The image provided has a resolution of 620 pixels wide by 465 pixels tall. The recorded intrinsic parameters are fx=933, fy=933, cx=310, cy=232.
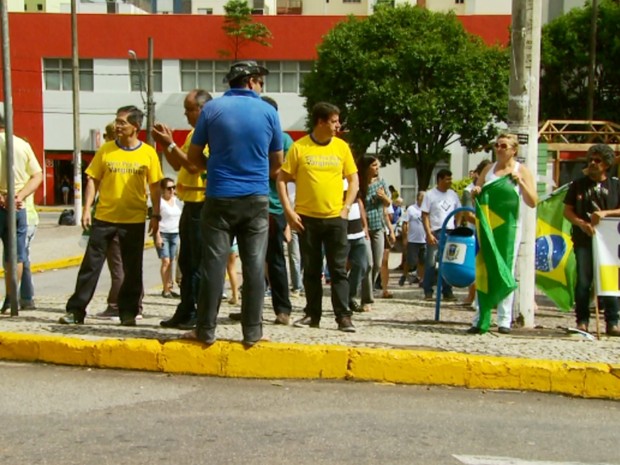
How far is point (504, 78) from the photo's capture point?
4150 cm

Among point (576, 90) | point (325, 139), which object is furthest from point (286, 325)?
point (576, 90)

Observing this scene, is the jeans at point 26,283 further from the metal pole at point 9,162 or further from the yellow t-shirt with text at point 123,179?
the yellow t-shirt with text at point 123,179

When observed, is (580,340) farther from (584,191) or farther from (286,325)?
(286,325)

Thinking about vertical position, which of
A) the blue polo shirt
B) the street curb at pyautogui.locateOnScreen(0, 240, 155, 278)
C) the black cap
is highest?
the black cap

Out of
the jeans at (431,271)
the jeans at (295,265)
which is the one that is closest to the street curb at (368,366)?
the jeans at (295,265)

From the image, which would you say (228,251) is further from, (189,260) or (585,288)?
(585,288)

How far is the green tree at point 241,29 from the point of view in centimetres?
4859

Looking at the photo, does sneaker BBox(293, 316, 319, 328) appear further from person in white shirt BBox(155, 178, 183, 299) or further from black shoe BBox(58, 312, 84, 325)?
person in white shirt BBox(155, 178, 183, 299)

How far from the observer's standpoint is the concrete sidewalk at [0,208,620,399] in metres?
6.22

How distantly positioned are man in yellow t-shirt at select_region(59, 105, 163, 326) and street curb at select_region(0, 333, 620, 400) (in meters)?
1.18

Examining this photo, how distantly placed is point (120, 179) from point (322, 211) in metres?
1.66

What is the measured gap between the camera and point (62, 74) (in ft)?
164

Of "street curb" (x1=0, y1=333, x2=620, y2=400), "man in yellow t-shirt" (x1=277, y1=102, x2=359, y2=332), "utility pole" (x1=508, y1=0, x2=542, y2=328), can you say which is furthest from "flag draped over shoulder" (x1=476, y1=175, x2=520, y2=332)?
"street curb" (x1=0, y1=333, x2=620, y2=400)

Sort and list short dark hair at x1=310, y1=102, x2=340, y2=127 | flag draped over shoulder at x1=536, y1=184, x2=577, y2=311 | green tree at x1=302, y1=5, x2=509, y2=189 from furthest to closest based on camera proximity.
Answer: green tree at x1=302, y1=5, x2=509, y2=189, flag draped over shoulder at x1=536, y1=184, x2=577, y2=311, short dark hair at x1=310, y1=102, x2=340, y2=127
